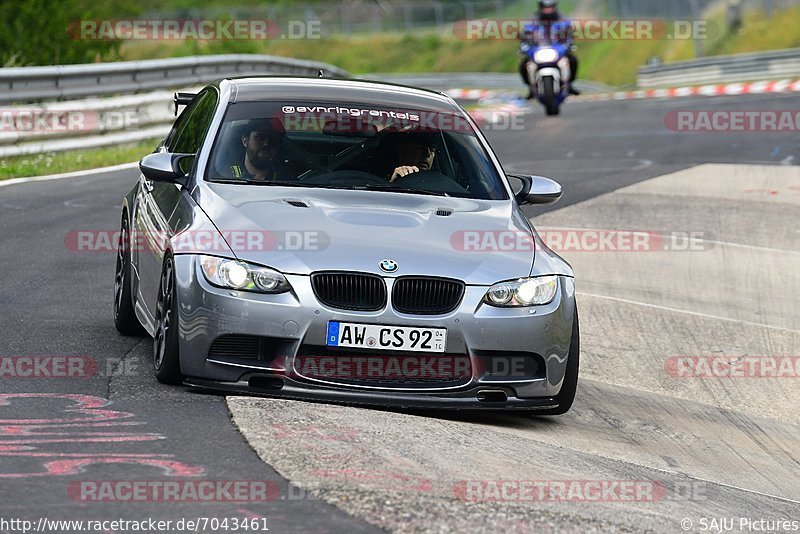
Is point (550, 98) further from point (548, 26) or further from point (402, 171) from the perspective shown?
point (402, 171)

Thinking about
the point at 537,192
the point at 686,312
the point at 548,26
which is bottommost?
the point at 686,312

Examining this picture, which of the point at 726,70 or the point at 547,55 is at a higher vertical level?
the point at 726,70

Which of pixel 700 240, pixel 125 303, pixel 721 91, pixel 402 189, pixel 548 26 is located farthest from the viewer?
pixel 721 91

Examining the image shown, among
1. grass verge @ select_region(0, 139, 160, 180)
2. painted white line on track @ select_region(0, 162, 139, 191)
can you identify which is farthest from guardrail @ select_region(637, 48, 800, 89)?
painted white line on track @ select_region(0, 162, 139, 191)

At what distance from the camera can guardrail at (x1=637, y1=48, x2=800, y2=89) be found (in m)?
39.3

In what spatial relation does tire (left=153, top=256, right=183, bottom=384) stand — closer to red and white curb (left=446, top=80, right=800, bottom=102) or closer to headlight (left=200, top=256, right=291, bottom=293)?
headlight (left=200, top=256, right=291, bottom=293)

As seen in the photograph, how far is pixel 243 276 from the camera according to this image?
703cm

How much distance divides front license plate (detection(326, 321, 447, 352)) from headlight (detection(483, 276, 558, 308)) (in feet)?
1.13

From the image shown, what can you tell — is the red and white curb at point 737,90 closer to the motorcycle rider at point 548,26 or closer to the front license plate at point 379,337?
the motorcycle rider at point 548,26

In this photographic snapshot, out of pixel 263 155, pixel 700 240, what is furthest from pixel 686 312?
pixel 263 155

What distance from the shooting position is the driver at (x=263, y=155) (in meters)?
8.09

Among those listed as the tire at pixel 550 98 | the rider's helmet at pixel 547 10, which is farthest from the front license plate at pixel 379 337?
the rider's helmet at pixel 547 10

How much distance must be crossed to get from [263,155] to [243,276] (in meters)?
1.34

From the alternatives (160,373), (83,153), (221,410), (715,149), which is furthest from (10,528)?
(715,149)
